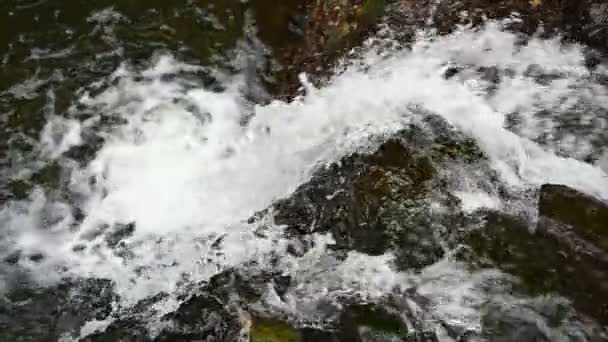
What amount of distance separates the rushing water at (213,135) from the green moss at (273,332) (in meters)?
0.22

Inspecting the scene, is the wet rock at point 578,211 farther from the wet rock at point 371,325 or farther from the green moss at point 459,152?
the wet rock at point 371,325

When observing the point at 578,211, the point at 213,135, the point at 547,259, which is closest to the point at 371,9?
the point at 213,135

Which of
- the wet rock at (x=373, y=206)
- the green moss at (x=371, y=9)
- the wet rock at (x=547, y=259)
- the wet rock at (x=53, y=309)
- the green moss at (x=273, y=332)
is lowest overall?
the wet rock at (x=547, y=259)

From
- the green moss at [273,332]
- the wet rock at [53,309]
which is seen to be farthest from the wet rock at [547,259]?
the wet rock at [53,309]

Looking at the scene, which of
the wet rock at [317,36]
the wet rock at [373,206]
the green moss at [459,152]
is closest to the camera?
the wet rock at [373,206]

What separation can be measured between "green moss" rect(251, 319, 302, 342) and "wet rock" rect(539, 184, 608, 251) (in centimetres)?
223

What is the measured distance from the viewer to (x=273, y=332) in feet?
15.7

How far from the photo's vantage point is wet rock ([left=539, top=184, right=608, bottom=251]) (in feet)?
16.0

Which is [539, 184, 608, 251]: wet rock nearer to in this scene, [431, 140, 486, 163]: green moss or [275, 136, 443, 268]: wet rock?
[431, 140, 486, 163]: green moss

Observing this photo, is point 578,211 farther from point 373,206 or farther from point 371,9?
point 371,9

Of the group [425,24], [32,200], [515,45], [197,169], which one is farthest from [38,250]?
[515,45]

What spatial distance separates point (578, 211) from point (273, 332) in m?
2.60

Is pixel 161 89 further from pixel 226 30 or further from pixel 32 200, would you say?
pixel 32 200

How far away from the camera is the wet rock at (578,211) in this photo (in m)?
4.88
